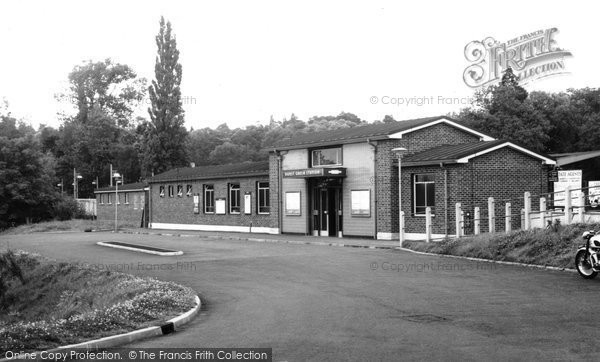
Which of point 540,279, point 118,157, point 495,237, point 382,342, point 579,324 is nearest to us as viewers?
point 382,342

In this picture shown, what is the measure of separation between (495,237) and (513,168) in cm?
919

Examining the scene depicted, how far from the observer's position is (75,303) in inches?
767

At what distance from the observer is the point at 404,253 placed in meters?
22.8

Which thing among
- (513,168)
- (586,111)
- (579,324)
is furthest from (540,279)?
(586,111)

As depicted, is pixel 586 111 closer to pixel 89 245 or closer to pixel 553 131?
pixel 553 131

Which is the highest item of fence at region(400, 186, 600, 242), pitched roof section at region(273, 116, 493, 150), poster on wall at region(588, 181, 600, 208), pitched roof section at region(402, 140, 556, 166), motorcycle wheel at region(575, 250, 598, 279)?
pitched roof section at region(273, 116, 493, 150)

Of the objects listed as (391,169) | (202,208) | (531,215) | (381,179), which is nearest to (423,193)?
(391,169)

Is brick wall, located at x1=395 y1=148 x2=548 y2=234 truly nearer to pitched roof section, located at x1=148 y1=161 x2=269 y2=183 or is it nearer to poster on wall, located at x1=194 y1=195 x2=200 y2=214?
pitched roof section, located at x1=148 y1=161 x2=269 y2=183

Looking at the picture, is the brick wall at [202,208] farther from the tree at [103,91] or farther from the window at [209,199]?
the tree at [103,91]

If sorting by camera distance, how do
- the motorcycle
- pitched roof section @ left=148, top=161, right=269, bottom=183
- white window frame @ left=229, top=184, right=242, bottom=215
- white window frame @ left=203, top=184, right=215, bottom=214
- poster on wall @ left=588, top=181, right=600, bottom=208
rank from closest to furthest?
the motorcycle < poster on wall @ left=588, top=181, right=600, bottom=208 < pitched roof section @ left=148, top=161, right=269, bottom=183 < white window frame @ left=229, top=184, right=242, bottom=215 < white window frame @ left=203, top=184, right=215, bottom=214

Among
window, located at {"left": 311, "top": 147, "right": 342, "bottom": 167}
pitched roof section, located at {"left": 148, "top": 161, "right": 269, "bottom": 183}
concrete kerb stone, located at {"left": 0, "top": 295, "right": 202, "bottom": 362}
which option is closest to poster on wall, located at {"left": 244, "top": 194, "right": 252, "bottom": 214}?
pitched roof section, located at {"left": 148, "top": 161, "right": 269, "bottom": 183}

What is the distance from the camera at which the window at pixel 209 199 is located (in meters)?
43.7

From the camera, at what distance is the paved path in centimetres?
825

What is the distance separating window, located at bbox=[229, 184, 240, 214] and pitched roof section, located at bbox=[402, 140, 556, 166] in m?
14.4
